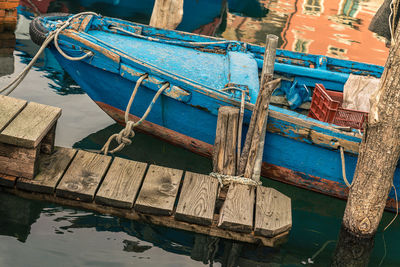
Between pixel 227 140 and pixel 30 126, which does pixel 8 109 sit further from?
pixel 227 140

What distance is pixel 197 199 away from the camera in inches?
185

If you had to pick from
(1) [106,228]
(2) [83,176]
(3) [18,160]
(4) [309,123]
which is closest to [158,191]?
(1) [106,228]

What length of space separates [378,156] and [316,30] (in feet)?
39.2

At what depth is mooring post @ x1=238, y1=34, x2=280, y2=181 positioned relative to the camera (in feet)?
16.2

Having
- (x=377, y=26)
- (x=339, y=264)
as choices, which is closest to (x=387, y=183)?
(x=339, y=264)

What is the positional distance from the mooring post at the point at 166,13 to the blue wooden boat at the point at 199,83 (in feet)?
1.65

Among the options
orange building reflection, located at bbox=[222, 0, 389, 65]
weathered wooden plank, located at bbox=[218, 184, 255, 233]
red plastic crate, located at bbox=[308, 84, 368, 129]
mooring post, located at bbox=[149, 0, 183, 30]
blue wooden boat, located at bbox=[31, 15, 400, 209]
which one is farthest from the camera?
orange building reflection, located at bbox=[222, 0, 389, 65]

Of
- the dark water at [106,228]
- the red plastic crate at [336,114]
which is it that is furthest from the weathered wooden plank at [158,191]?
the red plastic crate at [336,114]

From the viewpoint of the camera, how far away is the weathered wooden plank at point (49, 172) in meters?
4.55

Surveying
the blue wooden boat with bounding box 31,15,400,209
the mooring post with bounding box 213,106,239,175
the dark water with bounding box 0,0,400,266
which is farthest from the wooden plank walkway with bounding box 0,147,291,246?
the blue wooden boat with bounding box 31,15,400,209

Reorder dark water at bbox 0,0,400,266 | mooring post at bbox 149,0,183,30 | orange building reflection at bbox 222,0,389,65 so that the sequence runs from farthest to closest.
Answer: orange building reflection at bbox 222,0,389,65 → mooring post at bbox 149,0,183,30 → dark water at bbox 0,0,400,266

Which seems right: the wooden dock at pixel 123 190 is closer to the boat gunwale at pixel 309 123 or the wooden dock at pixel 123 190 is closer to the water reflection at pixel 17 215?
the water reflection at pixel 17 215

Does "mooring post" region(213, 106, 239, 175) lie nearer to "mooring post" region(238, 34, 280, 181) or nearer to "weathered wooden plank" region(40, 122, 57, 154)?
"mooring post" region(238, 34, 280, 181)

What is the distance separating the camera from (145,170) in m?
4.95
